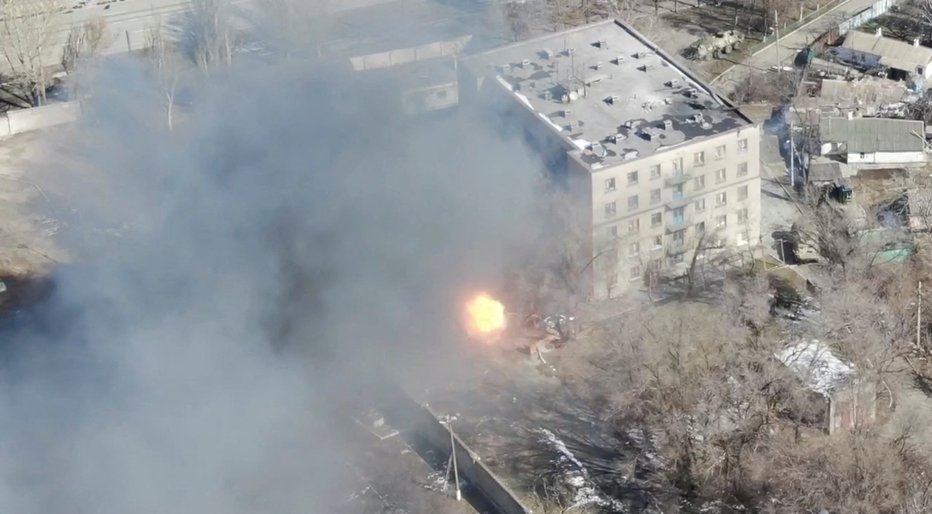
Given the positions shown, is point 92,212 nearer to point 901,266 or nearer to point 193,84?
point 193,84

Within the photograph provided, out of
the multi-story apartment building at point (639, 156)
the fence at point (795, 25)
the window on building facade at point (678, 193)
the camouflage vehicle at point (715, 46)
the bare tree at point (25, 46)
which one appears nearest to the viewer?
the multi-story apartment building at point (639, 156)

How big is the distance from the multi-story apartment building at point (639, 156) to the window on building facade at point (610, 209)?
0.9 inches

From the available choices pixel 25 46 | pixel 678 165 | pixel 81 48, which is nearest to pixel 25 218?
pixel 25 46

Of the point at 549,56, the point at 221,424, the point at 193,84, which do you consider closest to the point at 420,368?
the point at 221,424

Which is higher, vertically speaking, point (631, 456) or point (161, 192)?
point (161, 192)

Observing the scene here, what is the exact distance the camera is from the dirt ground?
31.3m

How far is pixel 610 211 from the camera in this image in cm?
2969

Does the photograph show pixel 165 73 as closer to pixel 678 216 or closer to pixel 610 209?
pixel 610 209

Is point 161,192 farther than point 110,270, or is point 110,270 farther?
point 161,192

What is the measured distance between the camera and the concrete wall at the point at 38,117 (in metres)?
38.8

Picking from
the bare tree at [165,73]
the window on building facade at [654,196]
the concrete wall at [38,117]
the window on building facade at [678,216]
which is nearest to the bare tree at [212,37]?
the bare tree at [165,73]

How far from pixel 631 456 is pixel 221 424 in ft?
25.6

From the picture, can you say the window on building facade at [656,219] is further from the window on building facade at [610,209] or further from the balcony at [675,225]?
the window on building facade at [610,209]

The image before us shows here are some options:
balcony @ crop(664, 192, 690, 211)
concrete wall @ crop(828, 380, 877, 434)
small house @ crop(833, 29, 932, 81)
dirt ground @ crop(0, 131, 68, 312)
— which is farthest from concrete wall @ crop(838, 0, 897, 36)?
dirt ground @ crop(0, 131, 68, 312)
